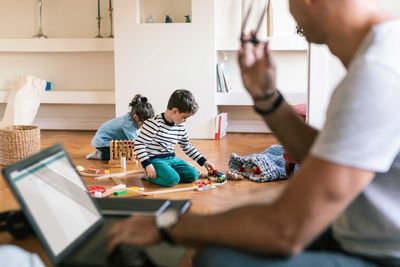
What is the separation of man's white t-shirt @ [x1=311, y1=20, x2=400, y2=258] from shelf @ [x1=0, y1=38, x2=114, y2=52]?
4.13 m

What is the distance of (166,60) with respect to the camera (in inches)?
184

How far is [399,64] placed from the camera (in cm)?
83

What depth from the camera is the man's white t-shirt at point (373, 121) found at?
79cm

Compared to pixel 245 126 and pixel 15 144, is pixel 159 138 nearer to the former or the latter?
pixel 15 144

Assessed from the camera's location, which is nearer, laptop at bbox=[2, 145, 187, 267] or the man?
the man

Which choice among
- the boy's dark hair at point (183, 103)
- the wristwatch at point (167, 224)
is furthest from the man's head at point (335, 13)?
the boy's dark hair at point (183, 103)

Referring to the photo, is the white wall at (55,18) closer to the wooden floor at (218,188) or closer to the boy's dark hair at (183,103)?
the wooden floor at (218,188)

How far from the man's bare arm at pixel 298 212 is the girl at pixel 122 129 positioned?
282 cm

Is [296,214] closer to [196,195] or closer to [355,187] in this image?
[355,187]

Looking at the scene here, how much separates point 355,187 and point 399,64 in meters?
0.20

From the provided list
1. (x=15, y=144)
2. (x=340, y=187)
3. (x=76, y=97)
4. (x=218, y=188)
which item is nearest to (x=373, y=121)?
(x=340, y=187)

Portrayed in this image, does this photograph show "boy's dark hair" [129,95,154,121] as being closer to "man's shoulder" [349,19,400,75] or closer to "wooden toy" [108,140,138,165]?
"wooden toy" [108,140,138,165]

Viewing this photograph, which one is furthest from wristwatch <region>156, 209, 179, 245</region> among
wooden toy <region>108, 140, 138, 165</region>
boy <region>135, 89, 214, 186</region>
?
wooden toy <region>108, 140, 138, 165</region>

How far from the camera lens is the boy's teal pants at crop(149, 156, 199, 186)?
3002 mm
